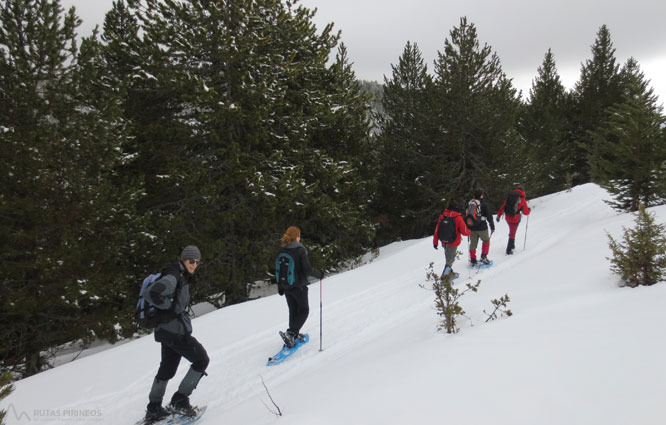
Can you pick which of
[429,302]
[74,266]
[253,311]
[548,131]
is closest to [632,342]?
[429,302]

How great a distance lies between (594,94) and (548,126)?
247 inches

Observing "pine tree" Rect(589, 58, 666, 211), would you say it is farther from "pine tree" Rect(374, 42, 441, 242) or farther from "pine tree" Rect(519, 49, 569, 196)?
"pine tree" Rect(519, 49, 569, 196)

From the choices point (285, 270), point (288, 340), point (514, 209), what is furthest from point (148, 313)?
point (514, 209)

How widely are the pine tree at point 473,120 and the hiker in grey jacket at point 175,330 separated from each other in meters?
14.6

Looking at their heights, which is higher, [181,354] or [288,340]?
[181,354]

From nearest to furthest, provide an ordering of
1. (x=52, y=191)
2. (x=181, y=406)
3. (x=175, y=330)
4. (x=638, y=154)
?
(x=175, y=330), (x=181, y=406), (x=52, y=191), (x=638, y=154)

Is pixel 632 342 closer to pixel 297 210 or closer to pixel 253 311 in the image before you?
pixel 253 311

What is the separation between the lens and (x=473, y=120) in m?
16.6

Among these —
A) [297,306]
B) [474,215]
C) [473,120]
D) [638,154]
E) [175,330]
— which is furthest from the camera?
[473,120]

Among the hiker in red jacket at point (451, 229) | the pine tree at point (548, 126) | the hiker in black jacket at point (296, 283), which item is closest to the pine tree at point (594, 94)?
the pine tree at point (548, 126)

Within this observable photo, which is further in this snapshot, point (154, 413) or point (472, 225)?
point (472, 225)

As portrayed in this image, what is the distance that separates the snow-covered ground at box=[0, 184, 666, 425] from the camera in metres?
2.54

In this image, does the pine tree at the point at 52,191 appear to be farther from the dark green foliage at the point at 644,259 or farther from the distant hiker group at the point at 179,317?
the dark green foliage at the point at 644,259

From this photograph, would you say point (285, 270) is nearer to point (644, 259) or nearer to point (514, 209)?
point (644, 259)
